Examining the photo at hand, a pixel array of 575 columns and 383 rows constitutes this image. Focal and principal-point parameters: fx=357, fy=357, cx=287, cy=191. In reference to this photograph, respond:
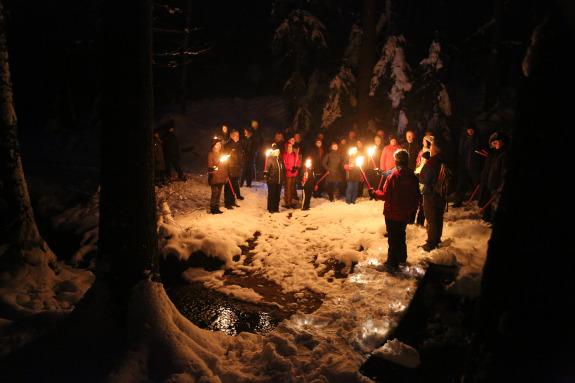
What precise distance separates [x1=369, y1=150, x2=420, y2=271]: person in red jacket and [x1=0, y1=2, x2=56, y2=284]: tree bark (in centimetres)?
603

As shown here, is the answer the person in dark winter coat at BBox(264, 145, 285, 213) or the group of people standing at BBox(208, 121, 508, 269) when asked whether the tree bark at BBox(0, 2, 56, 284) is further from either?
the person in dark winter coat at BBox(264, 145, 285, 213)

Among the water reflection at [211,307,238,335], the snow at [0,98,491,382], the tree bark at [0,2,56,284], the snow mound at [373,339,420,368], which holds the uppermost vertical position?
the tree bark at [0,2,56,284]

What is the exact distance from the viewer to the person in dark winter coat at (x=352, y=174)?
11602mm

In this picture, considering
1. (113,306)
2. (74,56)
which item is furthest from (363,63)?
(74,56)

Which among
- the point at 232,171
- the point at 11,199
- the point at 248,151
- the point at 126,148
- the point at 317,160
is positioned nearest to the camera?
the point at 126,148

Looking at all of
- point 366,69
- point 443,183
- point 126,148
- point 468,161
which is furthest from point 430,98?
point 126,148

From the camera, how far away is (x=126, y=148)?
143 inches

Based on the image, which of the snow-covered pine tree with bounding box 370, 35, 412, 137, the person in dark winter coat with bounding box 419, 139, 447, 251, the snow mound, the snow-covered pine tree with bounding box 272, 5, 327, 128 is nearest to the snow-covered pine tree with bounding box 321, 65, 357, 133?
the snow-covered pine tree with bounding box 370, 35, 412, 137

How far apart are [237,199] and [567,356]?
10610 mm

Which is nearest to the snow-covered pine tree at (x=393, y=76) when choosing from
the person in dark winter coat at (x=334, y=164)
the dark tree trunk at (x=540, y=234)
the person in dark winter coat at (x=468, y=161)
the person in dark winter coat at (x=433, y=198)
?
the person in dark winter coat at (x=334, y=164)

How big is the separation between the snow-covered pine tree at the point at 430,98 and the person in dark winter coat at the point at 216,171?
8.90 meters

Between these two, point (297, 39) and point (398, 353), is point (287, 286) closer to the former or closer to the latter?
point (398, 353)

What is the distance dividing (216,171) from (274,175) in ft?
5.57

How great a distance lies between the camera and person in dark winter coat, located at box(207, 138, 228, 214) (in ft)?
32.4
